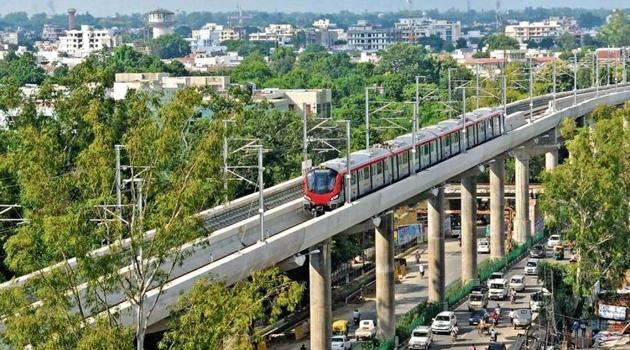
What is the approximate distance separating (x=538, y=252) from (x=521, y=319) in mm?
18452

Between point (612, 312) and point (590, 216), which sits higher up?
point (590, 216)

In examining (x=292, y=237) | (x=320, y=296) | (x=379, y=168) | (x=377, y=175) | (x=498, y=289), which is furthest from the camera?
(x=498, y=289)

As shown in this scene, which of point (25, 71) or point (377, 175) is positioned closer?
point (377, 175)

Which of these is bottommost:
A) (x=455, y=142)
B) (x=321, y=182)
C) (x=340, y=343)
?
(x=340, y=343)

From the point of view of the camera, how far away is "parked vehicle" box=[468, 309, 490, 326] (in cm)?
5491

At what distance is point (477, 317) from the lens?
182 ft

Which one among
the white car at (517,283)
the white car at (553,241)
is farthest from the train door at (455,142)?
the white car at (553,241)

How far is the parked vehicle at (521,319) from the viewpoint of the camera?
177ft

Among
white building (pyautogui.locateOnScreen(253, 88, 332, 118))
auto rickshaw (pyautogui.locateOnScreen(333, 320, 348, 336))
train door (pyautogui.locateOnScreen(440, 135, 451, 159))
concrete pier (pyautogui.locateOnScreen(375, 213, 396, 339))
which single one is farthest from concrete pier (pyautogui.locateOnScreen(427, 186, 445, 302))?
white building (pyautogui.locateOnScreen(253, 88, 332, 118))

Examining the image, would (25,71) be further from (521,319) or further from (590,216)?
(590,216)

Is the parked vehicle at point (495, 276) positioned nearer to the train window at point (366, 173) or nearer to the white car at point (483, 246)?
the white car at point (483, 246)

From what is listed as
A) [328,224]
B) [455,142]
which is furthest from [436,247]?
[328,224]

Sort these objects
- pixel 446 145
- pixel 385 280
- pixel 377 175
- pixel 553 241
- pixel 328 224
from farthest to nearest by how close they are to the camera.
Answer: pixel 553 241
pixel 446 145
pixel 385 280
pixel 377 175
pixel 328 224

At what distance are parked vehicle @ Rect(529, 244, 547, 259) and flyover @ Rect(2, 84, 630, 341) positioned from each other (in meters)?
5.69
